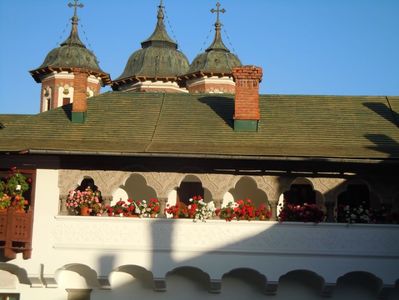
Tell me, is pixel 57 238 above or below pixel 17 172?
below

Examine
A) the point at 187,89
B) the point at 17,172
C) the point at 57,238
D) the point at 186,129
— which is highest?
the point at 187,89

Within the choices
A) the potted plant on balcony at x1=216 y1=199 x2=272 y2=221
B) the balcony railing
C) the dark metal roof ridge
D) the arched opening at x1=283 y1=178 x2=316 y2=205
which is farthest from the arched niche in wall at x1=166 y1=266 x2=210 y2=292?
the balcony railing

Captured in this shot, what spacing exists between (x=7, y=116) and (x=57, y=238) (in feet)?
24.1

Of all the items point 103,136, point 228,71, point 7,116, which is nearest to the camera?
point 103,136

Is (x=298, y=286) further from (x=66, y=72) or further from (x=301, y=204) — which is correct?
(x=66, y=72)

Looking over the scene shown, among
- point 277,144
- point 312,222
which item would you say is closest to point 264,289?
point 312,222

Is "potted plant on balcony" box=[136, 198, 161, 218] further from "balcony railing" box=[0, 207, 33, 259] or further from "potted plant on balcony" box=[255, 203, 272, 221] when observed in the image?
"balcony railing" box=[0, 207, 33, 259]

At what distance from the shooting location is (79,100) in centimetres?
1969

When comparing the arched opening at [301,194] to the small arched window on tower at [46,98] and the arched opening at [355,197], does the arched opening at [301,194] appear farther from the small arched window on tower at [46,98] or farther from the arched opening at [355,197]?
the small arched window on tower at [46,98]

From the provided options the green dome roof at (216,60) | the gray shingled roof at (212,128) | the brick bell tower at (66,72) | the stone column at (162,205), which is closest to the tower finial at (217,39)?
the green dome roof at (216,60)

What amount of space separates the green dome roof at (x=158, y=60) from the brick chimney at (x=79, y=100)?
45.0 ft

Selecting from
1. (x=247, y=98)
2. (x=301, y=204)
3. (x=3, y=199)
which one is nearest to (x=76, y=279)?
(x=3, y=199)

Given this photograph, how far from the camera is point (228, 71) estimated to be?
109ft

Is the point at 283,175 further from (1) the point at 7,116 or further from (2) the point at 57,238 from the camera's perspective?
(1) the point at 7,116
